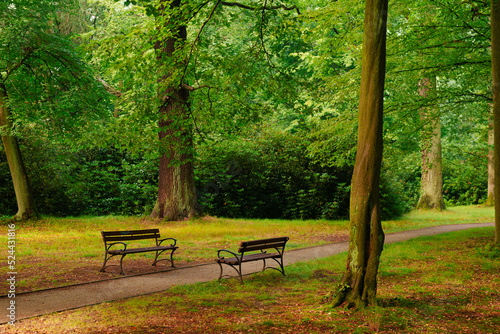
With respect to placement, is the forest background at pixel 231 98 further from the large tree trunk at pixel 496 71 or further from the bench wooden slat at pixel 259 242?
the bench wooden slat at pixel 259 242

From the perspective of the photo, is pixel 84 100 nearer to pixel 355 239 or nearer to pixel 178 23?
pixel 178 23

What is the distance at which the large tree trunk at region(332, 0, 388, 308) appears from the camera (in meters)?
5.66

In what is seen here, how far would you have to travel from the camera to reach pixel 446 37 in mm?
11219

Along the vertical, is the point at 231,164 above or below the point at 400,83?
below

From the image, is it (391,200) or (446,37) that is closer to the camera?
(446,37)

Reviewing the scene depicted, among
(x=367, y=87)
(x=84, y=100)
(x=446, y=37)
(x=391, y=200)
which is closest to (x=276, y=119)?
(x=391, y=200)

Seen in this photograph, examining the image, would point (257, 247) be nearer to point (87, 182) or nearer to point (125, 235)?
point (125, 235)

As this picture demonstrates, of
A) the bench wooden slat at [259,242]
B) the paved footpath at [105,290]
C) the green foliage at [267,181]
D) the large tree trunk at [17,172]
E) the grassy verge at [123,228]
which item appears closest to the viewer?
the paved footpath at [105,290]

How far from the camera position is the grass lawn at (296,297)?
511cm

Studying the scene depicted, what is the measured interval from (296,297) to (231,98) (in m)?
6.19

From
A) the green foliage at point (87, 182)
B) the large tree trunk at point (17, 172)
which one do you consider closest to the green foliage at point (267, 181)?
the green foliage at point (87, 182)

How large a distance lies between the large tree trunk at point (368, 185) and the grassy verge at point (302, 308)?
0.99 feet

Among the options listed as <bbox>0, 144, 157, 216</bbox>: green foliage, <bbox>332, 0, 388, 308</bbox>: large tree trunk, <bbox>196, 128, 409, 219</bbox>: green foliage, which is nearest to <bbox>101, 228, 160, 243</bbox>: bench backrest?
<bbox>332, 0, 388, 308</bbox>: large tree trunk

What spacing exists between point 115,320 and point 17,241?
8093mm
